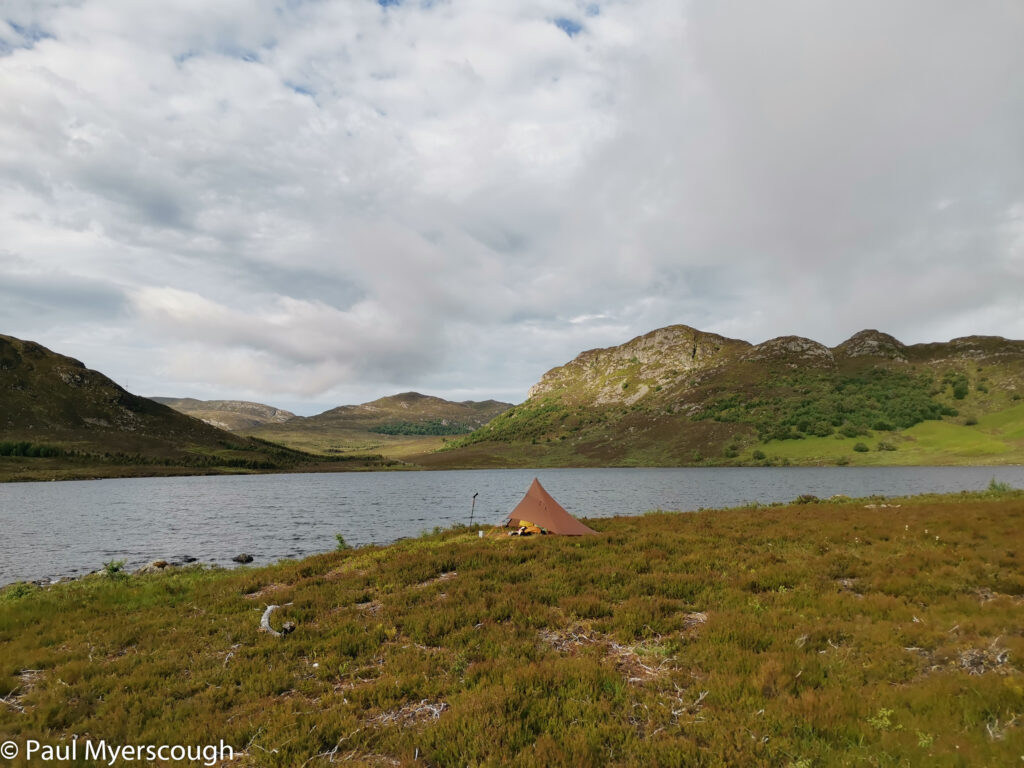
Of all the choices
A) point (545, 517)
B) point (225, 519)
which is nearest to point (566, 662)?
point (545, 517)

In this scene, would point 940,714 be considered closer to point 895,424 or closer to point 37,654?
point 37,654

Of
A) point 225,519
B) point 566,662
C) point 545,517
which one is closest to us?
point 566,662

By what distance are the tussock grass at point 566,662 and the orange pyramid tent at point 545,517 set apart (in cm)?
735

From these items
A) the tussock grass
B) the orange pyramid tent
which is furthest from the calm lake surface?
the tussock grass

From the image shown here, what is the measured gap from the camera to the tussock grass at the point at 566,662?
7340mm

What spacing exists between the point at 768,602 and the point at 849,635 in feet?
8.69

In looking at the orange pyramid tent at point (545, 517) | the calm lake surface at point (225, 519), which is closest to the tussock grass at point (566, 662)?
the orange pyramid tent at point (545, 517)

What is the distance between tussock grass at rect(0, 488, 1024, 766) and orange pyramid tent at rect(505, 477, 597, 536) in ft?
24.1

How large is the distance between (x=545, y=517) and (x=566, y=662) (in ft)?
58.6

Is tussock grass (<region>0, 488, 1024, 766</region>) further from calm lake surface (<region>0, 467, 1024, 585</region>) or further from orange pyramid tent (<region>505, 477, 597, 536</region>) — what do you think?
calm lake surface (<region>0, 467, 1024, 585</region>)

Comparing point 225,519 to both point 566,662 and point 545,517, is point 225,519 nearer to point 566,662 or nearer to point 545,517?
point 545,517

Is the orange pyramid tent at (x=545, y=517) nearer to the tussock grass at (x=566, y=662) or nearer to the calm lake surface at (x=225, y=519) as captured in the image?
the tussock grass at (x=566, y=662)

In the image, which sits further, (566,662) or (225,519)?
(225,519)

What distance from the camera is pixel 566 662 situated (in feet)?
32.7
